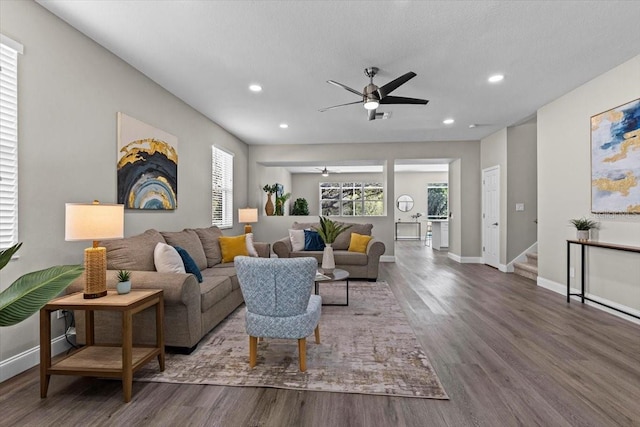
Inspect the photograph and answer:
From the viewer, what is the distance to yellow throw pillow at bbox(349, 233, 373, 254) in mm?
5534

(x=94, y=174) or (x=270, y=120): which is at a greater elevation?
(x=270, y=120)

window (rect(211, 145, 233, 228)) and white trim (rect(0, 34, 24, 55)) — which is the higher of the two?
white trim (rect(0, 34, 24, 55))

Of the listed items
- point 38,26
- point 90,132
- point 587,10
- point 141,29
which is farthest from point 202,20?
point 587,10

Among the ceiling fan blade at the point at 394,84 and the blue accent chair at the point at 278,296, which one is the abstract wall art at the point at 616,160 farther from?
the blue accent chair at the point at 278,296

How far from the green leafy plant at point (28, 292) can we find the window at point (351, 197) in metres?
11.5

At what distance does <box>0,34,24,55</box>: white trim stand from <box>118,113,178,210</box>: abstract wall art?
1.00 metres

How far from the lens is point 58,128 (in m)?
2.65

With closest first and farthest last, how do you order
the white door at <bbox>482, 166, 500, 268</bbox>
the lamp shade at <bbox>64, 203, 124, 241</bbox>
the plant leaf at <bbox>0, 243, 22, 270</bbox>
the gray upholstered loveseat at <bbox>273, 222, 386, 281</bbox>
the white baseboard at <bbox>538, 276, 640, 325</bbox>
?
the plant leaf at <bbox>0, 243, 22, 270</bbox>, the lamp shade at <bbox>64, 203, 124, 241</bbox>, the white baseboard at <bbox>538, 276, 640, 325</bbox>, the gray upholstered loveseat at <bbox>273, 222, 386, 281</bbox>, the white door at <bbox>482, 166, 500, 268</bbox>

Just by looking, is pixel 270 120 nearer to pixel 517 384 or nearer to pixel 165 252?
pixel 165 252

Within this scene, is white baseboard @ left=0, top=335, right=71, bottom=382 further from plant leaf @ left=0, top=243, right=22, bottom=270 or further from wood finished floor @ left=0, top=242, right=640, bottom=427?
plant leaf @ left=0, top=243, right=22, bottom=270

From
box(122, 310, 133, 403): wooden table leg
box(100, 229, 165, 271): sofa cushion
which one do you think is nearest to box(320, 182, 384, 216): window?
box(100, 229, 165, 271): sofa cushion

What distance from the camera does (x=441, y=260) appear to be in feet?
25.0

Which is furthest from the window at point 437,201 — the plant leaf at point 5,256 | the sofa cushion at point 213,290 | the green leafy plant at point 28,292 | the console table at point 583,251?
the plant leaf at point 5,256

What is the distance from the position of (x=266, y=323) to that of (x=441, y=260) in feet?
20.5
